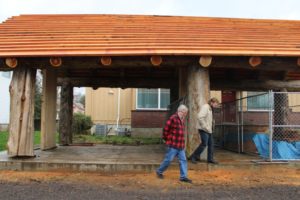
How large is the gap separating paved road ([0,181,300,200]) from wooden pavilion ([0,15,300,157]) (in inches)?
97.4

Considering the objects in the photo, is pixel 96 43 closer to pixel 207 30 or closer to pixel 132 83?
pixel 207 30

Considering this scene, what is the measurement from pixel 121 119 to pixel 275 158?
14691 mm

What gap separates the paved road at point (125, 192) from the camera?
8.45 m

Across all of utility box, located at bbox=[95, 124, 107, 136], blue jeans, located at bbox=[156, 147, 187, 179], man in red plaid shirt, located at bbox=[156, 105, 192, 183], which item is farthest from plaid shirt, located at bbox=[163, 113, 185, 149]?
utility box, located at bbox=[95, 124, 107, 136]

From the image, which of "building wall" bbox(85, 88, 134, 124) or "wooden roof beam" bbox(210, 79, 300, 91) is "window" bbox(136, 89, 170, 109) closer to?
"building wall" bbox(85, 88, 134, 124)

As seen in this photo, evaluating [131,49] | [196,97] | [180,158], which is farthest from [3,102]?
[180,158]

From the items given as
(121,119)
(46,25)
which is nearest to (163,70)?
(46,25)

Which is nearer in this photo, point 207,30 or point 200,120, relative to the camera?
point 200,120

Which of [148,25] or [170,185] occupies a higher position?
[148,25]

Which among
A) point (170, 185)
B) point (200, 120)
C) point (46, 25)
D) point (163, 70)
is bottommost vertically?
point (170, 185)

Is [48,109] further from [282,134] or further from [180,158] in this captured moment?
[282,134]

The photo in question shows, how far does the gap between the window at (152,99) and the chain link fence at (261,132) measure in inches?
216

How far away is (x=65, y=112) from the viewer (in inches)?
715

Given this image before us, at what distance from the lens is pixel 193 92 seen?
38.5 ft
